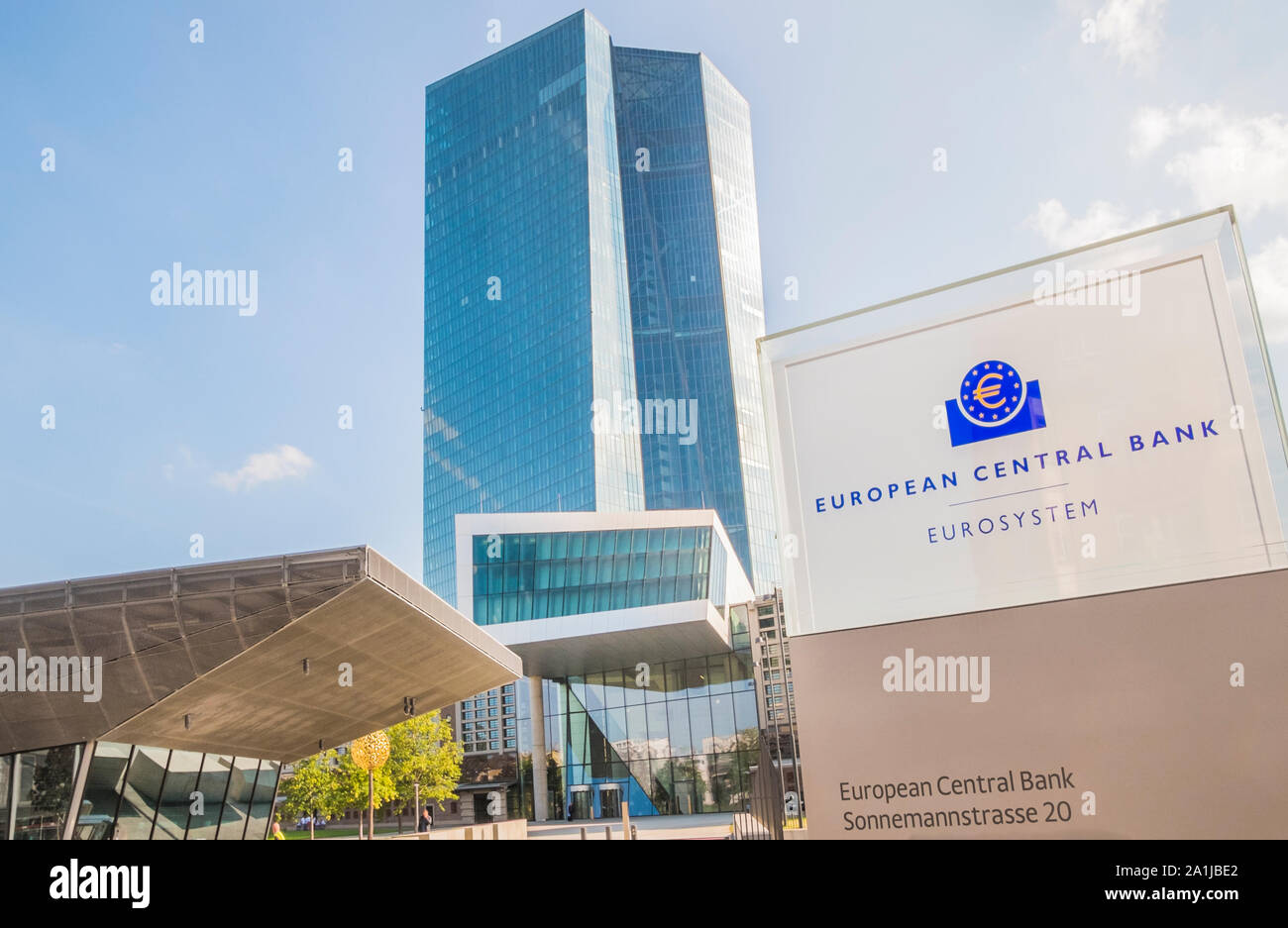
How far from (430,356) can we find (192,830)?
129m

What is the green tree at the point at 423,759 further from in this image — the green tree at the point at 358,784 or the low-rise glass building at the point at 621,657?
the low-rise glass building at the point at 621,657

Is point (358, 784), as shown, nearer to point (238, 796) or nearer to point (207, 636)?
point (238, 796)

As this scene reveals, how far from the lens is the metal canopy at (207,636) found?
12.6 meters

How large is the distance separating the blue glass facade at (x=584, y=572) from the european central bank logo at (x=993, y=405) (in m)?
36.5

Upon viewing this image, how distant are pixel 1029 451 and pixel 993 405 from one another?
361mm

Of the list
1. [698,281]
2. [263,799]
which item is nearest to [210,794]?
[263,799]

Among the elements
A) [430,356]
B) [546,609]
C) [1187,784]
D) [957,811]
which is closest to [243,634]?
[957,811]

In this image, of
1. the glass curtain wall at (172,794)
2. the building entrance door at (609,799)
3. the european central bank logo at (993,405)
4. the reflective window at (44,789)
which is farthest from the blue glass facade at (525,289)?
the european central bank logo at (993,405)

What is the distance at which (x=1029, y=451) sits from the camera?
536cm

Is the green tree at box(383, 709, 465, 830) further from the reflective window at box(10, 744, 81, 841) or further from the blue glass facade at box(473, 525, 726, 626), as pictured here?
the reflective window at box(10, 744, 81, 841)

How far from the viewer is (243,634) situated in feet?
43.7

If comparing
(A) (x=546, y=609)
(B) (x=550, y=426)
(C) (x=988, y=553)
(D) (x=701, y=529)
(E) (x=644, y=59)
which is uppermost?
(E) (x=644, y=59)

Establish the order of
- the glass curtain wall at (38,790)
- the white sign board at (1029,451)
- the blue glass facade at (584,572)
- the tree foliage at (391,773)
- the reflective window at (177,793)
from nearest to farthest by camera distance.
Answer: the white sign board at (1029,451) → the glass curtain wall at (38,790) → the reflective window at (177,793) → the tree foliage at (391,773) → the blue glass facade at (584,572)
